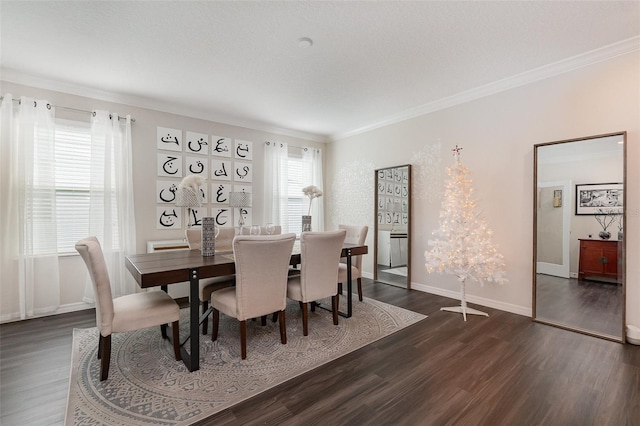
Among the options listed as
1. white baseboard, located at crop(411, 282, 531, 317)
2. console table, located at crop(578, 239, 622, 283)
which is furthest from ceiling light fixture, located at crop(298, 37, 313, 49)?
white baseboard, located at crop(411, 282, 531, 317)

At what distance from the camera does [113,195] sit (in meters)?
3.68

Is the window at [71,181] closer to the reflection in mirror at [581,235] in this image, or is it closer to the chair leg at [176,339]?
the chair leg at [176,339]

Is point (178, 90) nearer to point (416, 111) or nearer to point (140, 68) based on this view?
point (140, 68)

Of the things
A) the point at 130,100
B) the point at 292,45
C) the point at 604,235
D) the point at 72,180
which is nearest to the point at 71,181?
the point at 72,180

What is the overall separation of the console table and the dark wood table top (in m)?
2.90

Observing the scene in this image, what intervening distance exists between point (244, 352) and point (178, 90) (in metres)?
3.27

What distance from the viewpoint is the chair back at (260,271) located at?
2238 mm

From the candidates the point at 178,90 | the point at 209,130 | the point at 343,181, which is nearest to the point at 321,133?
the point at 343,181

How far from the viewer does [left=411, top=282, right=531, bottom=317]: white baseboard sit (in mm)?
3297

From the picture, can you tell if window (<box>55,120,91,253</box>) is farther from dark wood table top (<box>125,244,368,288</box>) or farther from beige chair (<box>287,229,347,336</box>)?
beige chair (<box>287,229,347,336</box>)

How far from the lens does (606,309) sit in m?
2.75

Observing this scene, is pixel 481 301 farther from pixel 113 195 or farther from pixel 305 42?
pixel 113 195

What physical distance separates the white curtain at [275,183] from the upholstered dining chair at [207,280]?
56.6 inches

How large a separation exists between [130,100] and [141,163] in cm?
84
